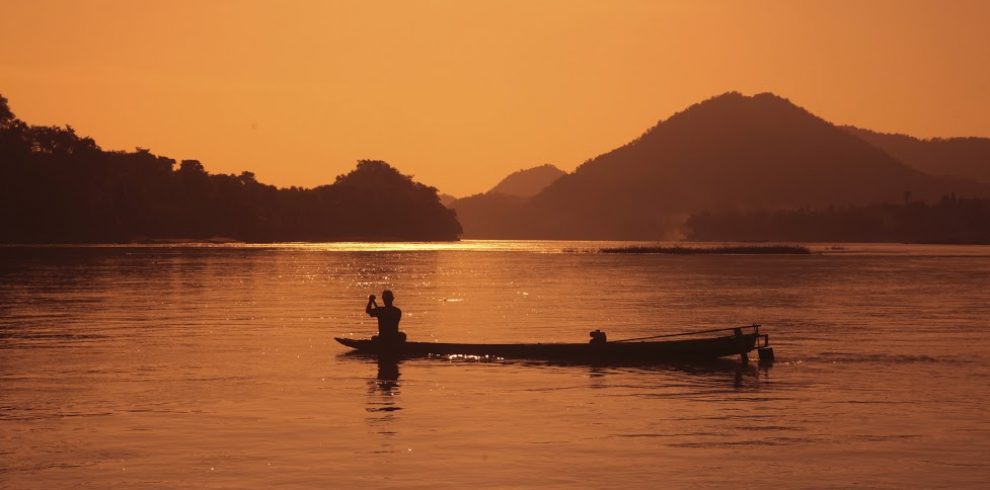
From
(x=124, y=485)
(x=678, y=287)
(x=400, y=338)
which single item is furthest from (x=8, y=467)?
(x=678, y=287)

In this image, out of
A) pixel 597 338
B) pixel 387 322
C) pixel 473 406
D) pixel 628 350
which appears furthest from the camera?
pixel 387 322

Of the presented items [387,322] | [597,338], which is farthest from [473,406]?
[387,322]

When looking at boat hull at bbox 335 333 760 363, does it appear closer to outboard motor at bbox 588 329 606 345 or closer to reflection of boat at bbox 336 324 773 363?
reflection of boat at bbox 336 324 773 363

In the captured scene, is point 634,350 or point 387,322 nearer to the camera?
point 634,350

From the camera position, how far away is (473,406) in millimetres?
29562

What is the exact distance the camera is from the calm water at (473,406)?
854 inches

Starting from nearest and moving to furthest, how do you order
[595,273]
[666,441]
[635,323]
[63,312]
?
1. [666,441]
2. [635,323]
3. [63,312]
4. [595,273]

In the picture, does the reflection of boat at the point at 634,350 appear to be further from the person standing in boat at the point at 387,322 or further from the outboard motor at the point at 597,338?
the person standing in boat at the point at 387,322

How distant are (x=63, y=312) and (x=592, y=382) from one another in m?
38.3

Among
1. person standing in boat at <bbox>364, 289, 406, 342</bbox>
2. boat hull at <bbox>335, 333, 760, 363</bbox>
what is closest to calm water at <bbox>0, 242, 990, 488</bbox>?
boat hull at <bbox>335, 333, 760, 363</bbox>

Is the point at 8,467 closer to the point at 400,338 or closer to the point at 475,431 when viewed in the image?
the point at 475,431

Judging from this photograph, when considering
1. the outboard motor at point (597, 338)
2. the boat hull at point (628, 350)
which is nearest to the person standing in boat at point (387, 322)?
the boat hull at point (628, 350)

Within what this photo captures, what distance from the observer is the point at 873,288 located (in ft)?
312

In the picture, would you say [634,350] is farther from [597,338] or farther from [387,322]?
[387,322]
